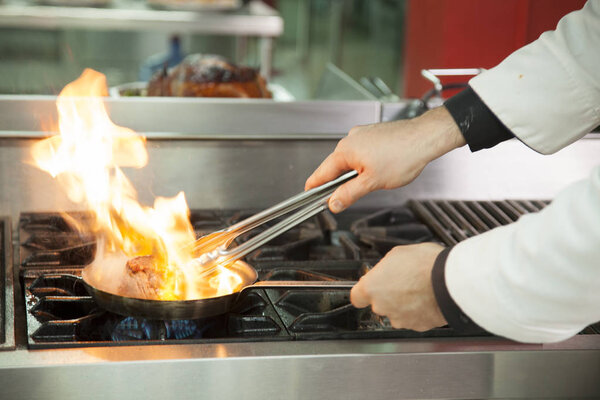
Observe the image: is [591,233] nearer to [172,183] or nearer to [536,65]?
[536,65]

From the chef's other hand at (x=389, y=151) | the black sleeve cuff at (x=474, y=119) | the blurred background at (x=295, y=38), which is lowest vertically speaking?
the blurred background at (x=295, y=38)

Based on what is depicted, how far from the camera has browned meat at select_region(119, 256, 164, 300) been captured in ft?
4.08

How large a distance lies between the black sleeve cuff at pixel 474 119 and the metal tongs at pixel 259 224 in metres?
0.23

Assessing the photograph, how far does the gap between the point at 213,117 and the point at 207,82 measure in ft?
1.93

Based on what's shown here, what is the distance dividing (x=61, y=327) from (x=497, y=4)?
1.83 m

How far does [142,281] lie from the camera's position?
125 centimetres

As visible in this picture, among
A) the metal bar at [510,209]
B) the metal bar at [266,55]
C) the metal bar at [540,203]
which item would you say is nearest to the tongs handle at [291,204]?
the metal bar at [510,209]

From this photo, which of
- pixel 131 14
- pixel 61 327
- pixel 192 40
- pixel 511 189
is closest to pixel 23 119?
pixel 61 327

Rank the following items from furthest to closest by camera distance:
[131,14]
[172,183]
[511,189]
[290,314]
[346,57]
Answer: [346,57]
[131,14]
[511,189]
[172,183]
[290,314]

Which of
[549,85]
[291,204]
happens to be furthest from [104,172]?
[549,85]

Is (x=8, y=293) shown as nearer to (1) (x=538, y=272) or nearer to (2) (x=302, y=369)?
(2) (x=302, y=369)

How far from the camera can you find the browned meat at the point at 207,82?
7.77 ft

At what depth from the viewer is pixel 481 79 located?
138cm

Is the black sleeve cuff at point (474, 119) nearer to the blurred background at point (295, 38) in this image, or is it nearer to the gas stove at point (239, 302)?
the gas stove at point (239, 302)
